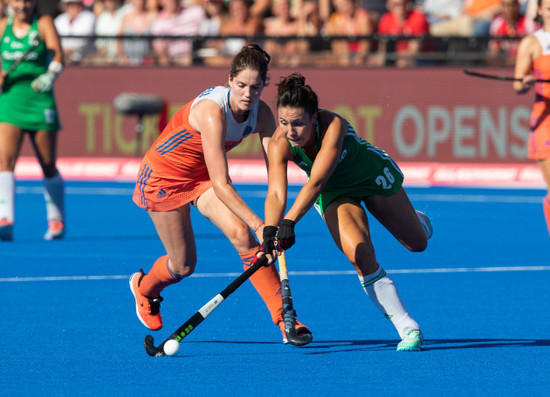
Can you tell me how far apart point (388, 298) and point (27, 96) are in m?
5.36

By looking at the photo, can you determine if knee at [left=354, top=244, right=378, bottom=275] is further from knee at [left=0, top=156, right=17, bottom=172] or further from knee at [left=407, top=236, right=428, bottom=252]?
knee at [left=0, top=156, right=17, bottom=172]

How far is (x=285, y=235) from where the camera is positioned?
5.67m

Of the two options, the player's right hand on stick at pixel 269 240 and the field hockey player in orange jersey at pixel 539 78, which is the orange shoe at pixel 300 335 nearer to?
the player's right hand on stick at pixel 269 240

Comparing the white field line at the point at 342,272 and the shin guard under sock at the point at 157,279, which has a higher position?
the shin guard under sock at the point at 157,279

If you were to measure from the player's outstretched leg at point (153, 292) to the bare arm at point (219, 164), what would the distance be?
785mm

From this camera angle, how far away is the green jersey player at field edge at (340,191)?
5711 millimetres

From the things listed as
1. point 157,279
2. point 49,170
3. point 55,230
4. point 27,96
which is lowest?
point 55,230

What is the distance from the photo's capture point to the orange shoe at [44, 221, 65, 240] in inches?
425

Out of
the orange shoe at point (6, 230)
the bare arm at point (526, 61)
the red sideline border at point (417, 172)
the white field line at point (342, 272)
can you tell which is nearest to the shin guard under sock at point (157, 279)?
the white field line at point (342, 272)

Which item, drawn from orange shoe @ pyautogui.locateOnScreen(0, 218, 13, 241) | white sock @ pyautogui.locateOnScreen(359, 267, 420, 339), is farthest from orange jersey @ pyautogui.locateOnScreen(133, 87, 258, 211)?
orange shoe @ pyautogui.locateOnScreen(0, 218, 13, 241)

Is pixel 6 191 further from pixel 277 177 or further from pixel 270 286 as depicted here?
pixel 277 177

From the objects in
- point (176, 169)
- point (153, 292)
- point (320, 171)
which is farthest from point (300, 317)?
point (320, 171)

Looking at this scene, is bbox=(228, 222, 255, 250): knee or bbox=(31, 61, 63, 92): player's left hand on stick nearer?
bbox=(228, 222, 255, 250): knee

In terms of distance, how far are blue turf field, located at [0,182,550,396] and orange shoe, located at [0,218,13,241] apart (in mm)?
125
